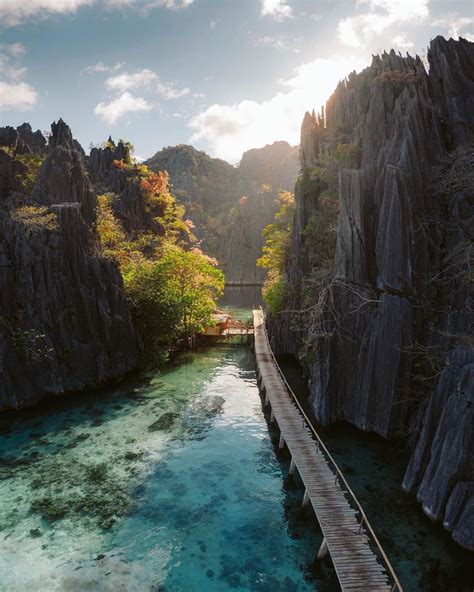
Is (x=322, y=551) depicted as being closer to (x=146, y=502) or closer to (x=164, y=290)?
(x=146, y=502)

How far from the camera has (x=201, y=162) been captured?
467ft

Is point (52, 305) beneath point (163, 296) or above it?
beneath

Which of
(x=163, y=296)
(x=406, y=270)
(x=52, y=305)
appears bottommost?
(x=52, y=305)

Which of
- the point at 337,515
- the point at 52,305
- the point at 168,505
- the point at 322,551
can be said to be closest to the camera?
the point at 322,551

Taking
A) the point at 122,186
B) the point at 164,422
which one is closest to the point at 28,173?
the point at 122,186

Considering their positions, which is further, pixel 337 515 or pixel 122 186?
pixel 122 186

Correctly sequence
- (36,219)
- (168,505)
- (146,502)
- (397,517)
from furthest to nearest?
(36,219) < (146,502) < (168,505) < (397,517)

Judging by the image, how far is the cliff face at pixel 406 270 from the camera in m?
15.8

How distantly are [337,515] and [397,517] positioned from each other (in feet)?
9.48

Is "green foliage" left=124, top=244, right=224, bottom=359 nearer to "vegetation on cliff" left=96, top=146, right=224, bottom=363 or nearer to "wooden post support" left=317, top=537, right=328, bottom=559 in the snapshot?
"vegetation on cliff" left=96, top=146, right=224, bottom=363

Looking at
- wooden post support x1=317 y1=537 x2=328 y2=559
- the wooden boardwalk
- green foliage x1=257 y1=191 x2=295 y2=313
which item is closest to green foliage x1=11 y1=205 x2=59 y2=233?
the wooden boardwalk

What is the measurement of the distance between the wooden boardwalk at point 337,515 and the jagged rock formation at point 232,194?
82731 millimetres

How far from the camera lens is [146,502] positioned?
1519cm

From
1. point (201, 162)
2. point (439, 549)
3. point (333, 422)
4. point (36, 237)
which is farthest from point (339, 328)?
point (201, 162)
